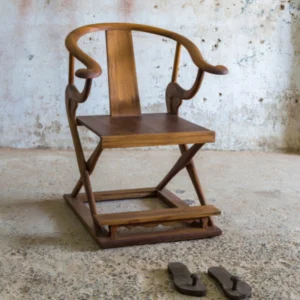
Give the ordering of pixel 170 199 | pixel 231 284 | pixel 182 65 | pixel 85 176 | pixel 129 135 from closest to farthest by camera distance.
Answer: pixel 231 284 → pixel 129 135 → pixel 85 176 → pixel 170 199 → pixel 182 65

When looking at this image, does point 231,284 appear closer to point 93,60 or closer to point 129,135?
point 129,135

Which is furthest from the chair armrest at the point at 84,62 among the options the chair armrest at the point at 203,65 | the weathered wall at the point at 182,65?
the weathered wall at the point at 182,65

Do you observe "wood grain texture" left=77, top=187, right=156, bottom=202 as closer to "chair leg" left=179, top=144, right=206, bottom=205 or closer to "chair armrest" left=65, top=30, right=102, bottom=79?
"chair leg" left=179, top=144, right=206, bottom=205

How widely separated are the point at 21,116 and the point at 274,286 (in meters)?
2.28

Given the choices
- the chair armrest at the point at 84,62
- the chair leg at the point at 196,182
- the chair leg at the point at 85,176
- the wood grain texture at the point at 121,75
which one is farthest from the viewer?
the wood grain texture at the point at 121,75

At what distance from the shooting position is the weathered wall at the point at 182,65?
12.1ft

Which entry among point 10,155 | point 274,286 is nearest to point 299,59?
point 10,155

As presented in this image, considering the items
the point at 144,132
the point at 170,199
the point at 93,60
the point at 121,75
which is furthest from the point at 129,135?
the point at 170,199

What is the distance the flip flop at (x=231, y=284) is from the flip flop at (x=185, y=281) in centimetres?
7

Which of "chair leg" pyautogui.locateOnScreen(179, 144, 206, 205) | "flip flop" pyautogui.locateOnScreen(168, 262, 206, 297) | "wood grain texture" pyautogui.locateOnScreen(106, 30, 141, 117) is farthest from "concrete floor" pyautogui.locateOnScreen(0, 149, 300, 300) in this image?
"wood grain texture" pyautogui.locateOnScreen(106, 30, 141, 117)

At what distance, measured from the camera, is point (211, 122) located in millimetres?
3957

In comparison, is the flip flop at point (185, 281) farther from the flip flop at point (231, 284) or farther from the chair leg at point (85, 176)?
the chair leg at point (85, 176)

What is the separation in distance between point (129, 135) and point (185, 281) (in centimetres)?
59

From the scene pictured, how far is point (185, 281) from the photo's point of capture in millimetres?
1948
